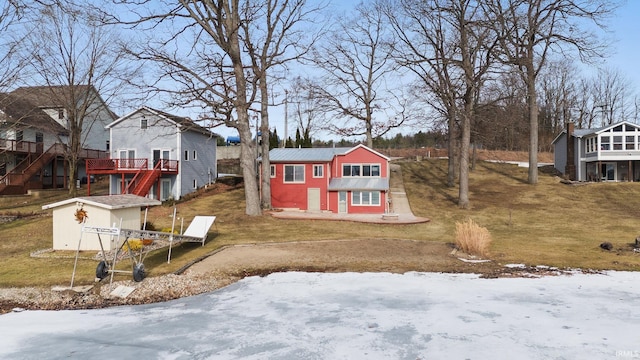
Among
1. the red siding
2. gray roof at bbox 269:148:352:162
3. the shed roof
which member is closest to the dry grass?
the shed roof

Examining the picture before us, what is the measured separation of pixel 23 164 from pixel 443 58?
35.6 meters

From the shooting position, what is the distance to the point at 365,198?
28.7 meters

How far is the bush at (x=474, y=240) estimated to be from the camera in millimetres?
14172

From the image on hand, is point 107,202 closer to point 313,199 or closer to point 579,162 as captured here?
point 313,199

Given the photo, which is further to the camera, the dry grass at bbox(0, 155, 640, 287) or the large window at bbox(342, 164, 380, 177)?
the large window at bbox(342, 164, 380, 177)

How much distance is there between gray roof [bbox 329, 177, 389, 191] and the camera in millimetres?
28312

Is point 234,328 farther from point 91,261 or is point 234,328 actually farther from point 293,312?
point 91,261

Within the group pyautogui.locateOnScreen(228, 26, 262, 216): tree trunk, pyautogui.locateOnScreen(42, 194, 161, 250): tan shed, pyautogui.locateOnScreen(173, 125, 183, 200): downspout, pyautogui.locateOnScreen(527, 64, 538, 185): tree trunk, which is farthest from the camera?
pyautogui.locateOnScreen(527, 64, 538, 185): tree trunk

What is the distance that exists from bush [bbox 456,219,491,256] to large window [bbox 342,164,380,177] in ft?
48.6

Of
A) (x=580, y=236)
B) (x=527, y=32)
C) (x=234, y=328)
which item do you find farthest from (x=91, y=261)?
(x=527, y=32)

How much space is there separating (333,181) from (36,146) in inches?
1065

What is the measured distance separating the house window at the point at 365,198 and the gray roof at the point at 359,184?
1.55ft

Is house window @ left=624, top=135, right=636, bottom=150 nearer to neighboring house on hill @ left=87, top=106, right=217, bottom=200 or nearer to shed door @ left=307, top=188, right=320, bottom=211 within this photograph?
shed door @ left=307, top=188, right=320, bottom=211

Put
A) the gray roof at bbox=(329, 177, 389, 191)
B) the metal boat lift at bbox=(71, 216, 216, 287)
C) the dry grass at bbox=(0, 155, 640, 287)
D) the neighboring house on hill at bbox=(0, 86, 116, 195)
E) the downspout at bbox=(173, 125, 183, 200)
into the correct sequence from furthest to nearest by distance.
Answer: the neighboring house on hill at bbox=(0, 86, 116, 195), the downspout at bbox=(173, 125, 183, 200), the gray roof at bbox=(329, 177, 389, 191), the dry grass at bbox=(0, 155, 640, 287), the metal boat lift at bbox=(71, 216, 216, 287)
